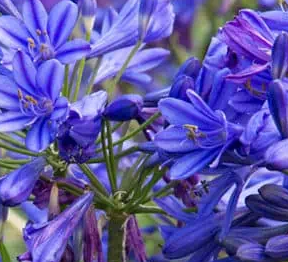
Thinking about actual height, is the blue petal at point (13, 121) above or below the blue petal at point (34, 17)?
below

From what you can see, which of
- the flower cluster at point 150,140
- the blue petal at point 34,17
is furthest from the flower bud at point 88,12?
the blue petal at point 34,17

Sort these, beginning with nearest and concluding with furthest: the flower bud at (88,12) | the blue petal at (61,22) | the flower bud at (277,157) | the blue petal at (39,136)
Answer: the flower bud at (277,157) → the blue petal at (39,136) → the blue petal at (61,22) → the flower bud at (88,12)

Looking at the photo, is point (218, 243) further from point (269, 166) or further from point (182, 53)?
point (182, 53)

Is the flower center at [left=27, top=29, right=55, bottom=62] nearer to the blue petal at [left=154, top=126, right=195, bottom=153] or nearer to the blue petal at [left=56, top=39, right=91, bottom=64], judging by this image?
the blue petal at [left=56, top=39, right=91, bottom=64]

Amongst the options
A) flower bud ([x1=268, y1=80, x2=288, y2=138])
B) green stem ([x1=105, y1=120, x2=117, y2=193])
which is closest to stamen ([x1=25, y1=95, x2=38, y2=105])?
green stem ([x1=105, y1=120, x2=117, y2=193])

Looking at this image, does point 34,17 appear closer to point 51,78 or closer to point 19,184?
point 51,78

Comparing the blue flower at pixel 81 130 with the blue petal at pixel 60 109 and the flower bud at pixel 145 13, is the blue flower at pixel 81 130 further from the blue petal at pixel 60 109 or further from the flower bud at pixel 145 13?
the flower bud at pixel 145 13

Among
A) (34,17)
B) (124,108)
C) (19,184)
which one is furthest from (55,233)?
(34,17)
